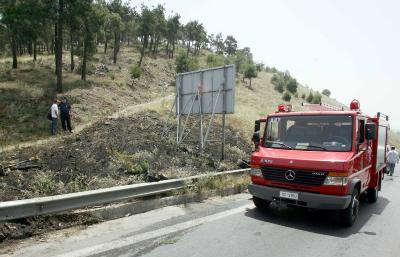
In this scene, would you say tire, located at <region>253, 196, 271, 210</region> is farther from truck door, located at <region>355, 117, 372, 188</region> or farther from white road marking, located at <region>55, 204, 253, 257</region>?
truck door, located at <region>355, 117, 372, 188</region>

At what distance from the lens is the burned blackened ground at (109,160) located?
8.30 metres

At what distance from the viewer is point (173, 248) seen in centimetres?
557

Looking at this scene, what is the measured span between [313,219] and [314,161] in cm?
164

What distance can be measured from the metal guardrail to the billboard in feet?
21.1

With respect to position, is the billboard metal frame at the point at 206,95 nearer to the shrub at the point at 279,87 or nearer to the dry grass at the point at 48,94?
the dry grass at the point at 48,94

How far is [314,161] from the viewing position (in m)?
7.01

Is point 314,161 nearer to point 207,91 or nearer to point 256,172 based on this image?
point 256,172

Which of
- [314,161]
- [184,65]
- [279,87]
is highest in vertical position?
[184,65]

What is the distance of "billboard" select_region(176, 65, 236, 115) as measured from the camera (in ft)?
46.8

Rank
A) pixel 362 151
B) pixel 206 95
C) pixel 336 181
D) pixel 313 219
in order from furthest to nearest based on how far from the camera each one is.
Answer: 1. pixel 206 95
2. pixel 362 151
3. pixel 313 219
4. pixel 336 181

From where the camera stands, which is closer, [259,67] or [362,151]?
[362,151]

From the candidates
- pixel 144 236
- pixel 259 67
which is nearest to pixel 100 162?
pixel 144 236

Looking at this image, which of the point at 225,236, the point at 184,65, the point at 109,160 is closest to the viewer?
the point at 225,236

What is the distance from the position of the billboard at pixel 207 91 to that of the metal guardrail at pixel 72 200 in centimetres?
644
